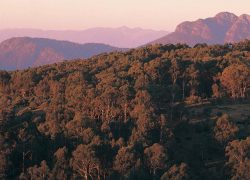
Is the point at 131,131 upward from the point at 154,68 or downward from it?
downward

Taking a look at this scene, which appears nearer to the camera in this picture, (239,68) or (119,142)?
(119,142)

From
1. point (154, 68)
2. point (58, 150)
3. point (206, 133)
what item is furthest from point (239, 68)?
point (58, 150)

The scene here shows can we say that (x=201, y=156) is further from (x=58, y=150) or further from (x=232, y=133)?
(x=58, y=150)

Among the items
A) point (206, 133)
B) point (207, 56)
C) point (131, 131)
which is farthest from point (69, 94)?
point (207, 56)

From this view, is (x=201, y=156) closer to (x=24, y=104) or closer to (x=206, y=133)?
(x=206, y=133)

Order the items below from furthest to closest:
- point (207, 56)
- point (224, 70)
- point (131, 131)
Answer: point (207, 56) → point (224, 70) → point (131, 131)

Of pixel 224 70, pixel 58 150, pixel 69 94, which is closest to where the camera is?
pixel 58 150
